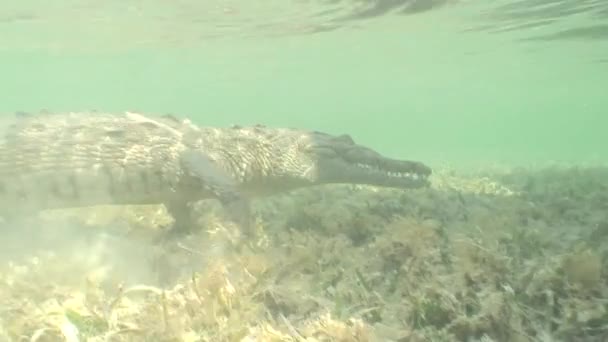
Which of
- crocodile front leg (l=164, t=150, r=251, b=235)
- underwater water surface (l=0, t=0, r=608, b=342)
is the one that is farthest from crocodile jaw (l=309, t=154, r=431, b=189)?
crocodile front leg (l=164, t=150, r=251, b=235)

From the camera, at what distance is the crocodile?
23.8 ft

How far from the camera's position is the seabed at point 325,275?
362cm

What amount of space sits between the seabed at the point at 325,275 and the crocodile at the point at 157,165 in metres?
0.36

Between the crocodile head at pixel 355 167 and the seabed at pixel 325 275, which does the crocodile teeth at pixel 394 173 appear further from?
the seabed at pixel 325 275

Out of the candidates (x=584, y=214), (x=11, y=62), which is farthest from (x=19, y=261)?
(x=11, y=62)

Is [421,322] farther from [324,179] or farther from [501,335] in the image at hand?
[324,179]

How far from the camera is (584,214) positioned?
727 cm

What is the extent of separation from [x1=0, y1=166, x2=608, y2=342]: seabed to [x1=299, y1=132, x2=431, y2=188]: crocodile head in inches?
12.4

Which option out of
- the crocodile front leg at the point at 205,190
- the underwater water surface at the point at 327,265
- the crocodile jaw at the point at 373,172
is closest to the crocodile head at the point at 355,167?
the crocodile jaw at the point at 373,172

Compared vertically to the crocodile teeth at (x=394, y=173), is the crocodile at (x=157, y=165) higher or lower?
higher

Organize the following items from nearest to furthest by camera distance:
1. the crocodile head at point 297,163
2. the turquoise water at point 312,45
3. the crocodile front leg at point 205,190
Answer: the crocodile front leg at point 205,190 → the crocodile head at point 297,163 → the turquoise water at point 312,45

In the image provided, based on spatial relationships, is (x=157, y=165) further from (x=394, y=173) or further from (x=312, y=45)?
(x=312, y=45)

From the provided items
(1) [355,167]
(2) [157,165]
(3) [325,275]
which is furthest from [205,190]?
(3) [325,275]

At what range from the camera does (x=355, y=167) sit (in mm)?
8367
